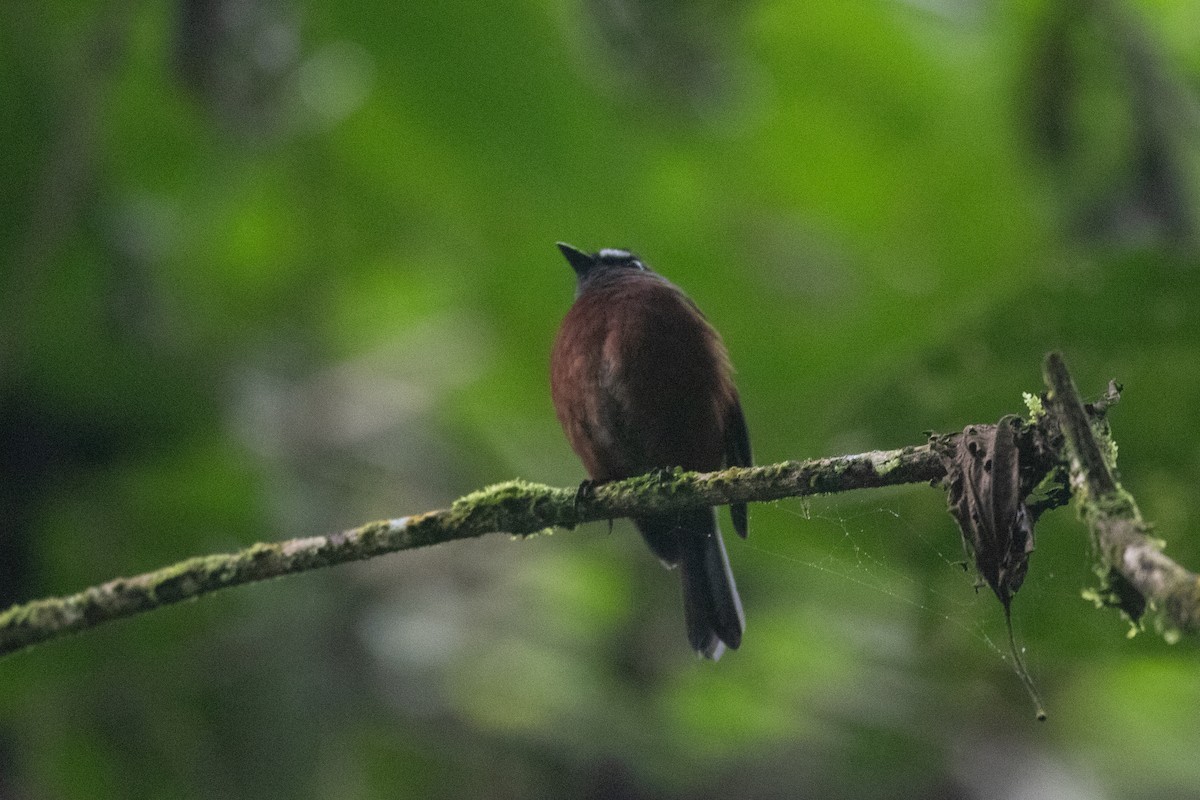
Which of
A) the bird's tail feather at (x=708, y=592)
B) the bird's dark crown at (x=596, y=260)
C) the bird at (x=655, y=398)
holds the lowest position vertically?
the bird's tail feather at (x=708, y=592)

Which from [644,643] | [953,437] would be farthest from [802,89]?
[953,437]

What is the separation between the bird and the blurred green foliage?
27 centimetres

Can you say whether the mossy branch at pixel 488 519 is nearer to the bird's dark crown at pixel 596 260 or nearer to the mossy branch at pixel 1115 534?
the mossy branch at pixel 1115 534

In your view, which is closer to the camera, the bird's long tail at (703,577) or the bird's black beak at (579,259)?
the bird's long tail at (703,577)

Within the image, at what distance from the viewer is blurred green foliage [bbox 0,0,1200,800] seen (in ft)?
11.3

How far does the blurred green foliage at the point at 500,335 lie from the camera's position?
3.43m

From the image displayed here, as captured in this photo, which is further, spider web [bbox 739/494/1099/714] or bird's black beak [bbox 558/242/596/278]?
bird's black beak [bbox 558/242/596/278]

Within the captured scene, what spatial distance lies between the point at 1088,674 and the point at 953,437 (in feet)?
13.7

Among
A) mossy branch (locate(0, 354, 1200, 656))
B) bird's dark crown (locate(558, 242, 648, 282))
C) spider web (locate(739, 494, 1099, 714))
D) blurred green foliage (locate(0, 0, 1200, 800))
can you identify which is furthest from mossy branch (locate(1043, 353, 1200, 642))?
bird's dark crown (locate(558, 242, 648, 282))

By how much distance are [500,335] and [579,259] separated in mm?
1362

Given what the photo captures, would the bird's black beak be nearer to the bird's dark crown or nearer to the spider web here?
the bird's dark crown

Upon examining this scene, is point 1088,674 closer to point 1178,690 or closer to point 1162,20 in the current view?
point 1178,690

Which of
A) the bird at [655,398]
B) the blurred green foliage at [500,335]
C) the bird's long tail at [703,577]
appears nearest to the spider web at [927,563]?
the blurred green foliage at [500,335]

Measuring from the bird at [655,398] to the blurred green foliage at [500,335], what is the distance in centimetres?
27
